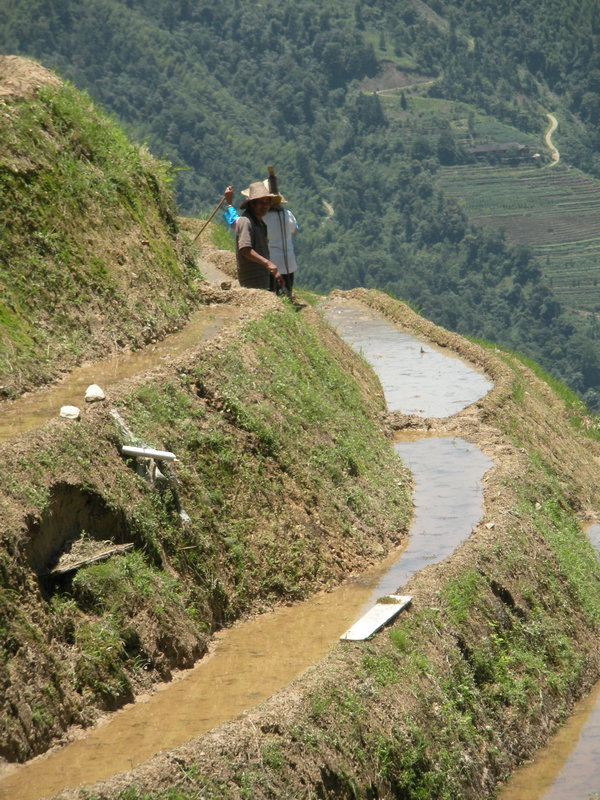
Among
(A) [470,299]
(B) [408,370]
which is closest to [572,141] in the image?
(A) [470,299]

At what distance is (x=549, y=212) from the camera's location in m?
93.0

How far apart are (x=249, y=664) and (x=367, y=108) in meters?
104

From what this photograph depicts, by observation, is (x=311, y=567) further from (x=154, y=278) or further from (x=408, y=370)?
(x=408, y=370)

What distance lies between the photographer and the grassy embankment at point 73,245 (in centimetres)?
927

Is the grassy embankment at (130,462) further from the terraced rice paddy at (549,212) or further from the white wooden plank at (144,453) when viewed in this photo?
the terraced rice paddy at (549,212)

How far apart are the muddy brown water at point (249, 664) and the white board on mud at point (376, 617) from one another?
19cm

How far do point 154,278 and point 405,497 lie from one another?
125 inches

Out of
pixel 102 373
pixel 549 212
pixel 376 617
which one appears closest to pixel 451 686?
pixel 376 617

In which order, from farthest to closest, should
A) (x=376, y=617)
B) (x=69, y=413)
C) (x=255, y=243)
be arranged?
1. (x=255, y=243)
2. (x=376, y=617)
3. (x=69, y=413)

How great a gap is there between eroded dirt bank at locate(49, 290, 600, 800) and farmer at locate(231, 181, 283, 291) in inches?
119

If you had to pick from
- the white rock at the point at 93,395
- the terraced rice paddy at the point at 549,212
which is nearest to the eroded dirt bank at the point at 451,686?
the white rock at the point at 93,395

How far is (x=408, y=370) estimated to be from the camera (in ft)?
53.2

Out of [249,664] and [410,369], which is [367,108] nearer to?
[410,369]

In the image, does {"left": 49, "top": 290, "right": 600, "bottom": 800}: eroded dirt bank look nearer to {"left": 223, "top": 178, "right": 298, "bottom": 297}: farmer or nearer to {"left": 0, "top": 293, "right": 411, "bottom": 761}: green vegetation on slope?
{"left": 0, "top": 293, "right": 411, "bottom": 761}: green vegetation on slope
